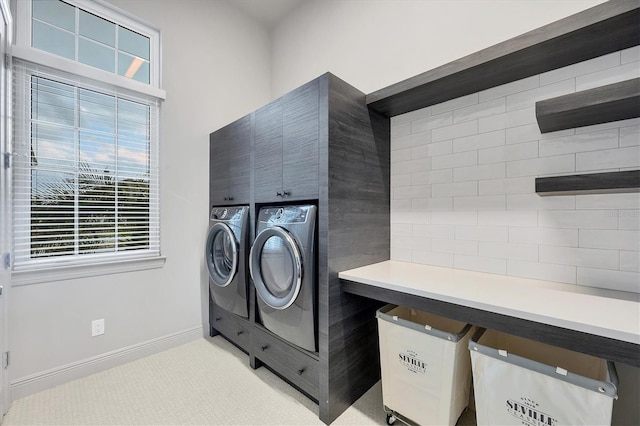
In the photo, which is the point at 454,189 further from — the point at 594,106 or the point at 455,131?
the point at 594,106

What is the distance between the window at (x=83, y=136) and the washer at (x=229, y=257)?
50 centimetres

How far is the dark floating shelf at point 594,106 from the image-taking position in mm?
1060

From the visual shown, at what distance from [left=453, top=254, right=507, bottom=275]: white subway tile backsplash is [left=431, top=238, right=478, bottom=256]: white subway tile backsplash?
32mm

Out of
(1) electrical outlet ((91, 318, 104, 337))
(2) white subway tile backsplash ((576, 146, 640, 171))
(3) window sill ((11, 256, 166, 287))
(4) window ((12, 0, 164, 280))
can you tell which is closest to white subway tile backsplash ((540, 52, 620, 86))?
(2) white subway tile backsplash ((576, 146, 640, 171))

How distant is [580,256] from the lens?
1.38m

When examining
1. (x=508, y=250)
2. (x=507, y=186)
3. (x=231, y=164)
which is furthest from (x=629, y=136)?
(x=231, y=164)

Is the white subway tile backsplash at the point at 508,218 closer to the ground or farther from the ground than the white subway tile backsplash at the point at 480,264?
farther from the ground

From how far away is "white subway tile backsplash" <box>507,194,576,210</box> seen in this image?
4.66ft

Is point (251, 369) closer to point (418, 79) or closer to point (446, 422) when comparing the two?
point (446, 422)

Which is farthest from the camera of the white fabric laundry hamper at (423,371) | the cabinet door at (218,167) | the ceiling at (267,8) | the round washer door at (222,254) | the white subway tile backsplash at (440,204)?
the ceiling at (267,8)

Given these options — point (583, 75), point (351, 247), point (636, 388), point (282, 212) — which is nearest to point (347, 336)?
point (351, 247)

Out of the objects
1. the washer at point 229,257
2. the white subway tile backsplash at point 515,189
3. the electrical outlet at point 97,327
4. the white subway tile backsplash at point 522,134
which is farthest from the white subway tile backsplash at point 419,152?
the electrical outlet at point 97,327

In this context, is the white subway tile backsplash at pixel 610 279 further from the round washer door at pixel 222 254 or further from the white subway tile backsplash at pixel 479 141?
the round washer door at pixel 222 254

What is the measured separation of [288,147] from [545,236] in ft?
5.16
